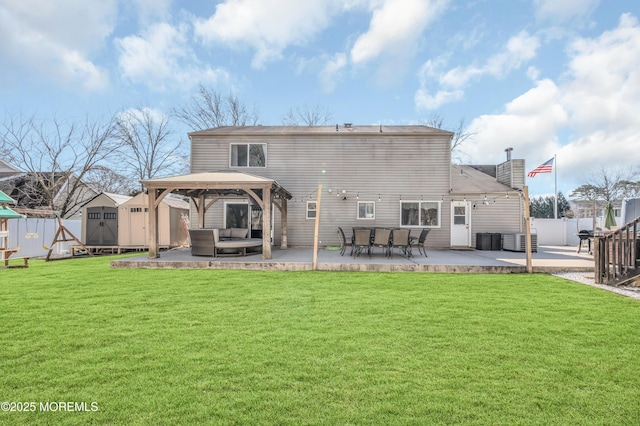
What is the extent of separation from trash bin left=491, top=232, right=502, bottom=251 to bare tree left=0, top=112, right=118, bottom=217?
21337 millimetres

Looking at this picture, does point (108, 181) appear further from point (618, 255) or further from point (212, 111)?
point (618, 255)

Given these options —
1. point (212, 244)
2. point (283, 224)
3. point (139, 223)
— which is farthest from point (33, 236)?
point (283, 224)

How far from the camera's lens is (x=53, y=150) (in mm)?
17750

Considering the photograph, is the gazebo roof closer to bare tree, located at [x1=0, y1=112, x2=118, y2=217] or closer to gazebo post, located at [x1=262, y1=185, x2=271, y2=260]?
gazebo post, located at [x1=262, y1=185, x2=271, y2=260]

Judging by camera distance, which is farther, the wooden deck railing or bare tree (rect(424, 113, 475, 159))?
bare tree (rect(424, 113, 475, 159))

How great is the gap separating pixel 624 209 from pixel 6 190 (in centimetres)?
3363

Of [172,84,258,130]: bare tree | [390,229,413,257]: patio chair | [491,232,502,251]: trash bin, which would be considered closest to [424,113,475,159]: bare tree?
[491,232,502,251]: trash bin

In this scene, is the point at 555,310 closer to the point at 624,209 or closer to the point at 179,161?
the point at 624,209

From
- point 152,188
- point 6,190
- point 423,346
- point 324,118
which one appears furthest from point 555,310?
point 6,190

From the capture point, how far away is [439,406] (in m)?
2.08

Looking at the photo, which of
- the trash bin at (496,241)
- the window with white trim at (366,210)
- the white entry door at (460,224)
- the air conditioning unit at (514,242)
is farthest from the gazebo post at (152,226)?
the air conditioning unit at (514,242)

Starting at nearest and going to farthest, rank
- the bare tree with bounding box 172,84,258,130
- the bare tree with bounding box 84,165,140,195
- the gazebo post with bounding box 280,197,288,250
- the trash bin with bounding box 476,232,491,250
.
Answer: the gazebo post with bounding box 280,197,288,250
the trash bin with bounding box 476,232,491,250
the bare tree with bounding box 84,165,140,195
the bare tree with bounding box 172,84,258,130

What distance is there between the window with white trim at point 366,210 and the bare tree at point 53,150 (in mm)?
16131

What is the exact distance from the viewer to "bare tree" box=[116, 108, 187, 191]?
22828mm
